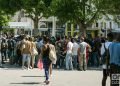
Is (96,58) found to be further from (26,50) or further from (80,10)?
(80,10)

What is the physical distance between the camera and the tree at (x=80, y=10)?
1692 inches

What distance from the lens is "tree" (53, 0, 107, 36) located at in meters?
43.0

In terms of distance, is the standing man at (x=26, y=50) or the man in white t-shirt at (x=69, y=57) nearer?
the standing man at (x=26, y=50)

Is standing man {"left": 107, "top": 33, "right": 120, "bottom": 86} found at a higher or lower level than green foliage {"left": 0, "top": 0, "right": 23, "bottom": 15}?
lower

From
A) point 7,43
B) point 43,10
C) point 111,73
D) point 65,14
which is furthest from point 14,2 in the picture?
point 111,73

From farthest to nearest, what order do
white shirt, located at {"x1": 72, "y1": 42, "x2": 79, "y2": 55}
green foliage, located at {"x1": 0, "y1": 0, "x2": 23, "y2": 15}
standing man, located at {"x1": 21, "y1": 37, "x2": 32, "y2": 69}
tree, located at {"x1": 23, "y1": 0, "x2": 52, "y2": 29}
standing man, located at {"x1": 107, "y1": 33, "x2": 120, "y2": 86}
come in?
green foliage, located at {"x1": 0, "y1": 0, "x2": 23, "y2": 15} → tree, located at {"x1": 23, "y1": 0, "x2": 52, "y2": 29} → white shirt, located at {"x1": 72, "y1": 42, "x2": 79, "y2": 55} → standing man, located at {"x1": 21, "y1": 37, "x2": 32, "y2": 69} → standing man, located at {"x1": 107, "y1": 33, "x2": 120, "y2": 86}

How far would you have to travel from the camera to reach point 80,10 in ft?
143

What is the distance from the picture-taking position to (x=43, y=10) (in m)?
52.2

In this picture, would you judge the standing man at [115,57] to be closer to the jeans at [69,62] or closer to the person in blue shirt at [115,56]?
the person in blue shirt at [115,56]

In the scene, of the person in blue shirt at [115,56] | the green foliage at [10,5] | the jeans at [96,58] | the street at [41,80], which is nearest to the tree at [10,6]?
the green foliage at [10,5]

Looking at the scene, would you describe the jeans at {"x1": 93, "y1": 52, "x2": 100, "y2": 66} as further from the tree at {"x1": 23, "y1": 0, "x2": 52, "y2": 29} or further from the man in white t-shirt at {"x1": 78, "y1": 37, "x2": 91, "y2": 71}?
the tree at {"x1": 23, "y1": 0, "x2": 52, "y2": 29}

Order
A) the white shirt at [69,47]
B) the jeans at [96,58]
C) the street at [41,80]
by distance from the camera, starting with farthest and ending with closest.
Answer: the jeans at [96,58], the white shirt at [69,47], the street at [41,80]

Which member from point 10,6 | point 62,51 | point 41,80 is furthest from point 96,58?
point 10,6

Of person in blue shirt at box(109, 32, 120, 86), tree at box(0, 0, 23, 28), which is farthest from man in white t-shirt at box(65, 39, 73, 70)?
tree at box(0, 0, 23, 28)
